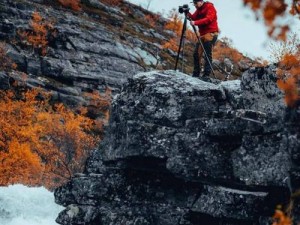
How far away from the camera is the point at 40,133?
186ft

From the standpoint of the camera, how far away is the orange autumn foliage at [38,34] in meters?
71.4

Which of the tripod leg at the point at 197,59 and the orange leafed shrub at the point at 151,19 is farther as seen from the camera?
the orange leafed shrub at the point at 151,19

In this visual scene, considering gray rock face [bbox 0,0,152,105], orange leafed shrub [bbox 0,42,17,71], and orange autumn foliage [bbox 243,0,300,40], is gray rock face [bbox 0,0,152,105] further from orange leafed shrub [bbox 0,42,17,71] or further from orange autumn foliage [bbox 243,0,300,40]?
orange autumn foliage [bbox 243,0,300,40]

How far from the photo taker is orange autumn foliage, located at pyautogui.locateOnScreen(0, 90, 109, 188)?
171 feet

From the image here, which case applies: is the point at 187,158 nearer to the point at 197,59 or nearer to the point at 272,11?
the point at 197,59

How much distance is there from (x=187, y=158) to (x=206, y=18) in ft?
16.2

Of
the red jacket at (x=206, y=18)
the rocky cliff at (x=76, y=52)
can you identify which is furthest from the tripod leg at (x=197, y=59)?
the rocky cliff at (x=76, y=52)

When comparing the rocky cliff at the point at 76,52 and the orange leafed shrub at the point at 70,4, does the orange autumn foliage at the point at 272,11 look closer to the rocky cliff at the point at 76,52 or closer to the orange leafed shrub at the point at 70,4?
the rocky cliff at the point at 76,52

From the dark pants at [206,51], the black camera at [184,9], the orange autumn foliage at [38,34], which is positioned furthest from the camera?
the orange autumn foliage at [38,34]

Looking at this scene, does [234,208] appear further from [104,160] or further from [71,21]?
[71,21]

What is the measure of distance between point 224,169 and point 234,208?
93 cm

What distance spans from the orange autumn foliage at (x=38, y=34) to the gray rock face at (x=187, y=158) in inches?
2409

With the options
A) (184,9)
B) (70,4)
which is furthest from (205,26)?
(70,4)

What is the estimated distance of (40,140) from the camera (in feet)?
186
